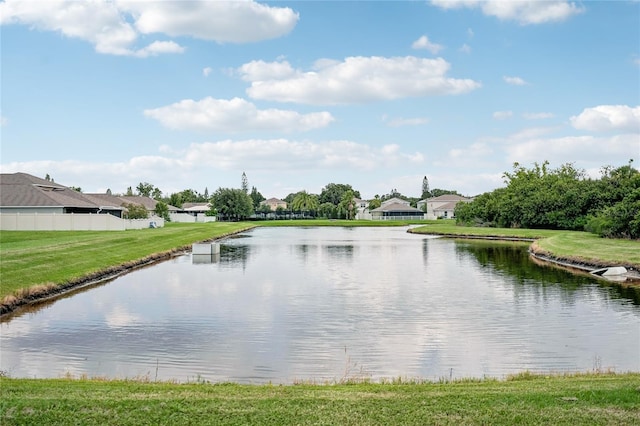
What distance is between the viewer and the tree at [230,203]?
13212 centimetres

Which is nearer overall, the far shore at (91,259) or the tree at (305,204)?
the far shore at (91,259)

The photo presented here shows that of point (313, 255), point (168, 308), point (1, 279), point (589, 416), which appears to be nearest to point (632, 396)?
point (589, 416)

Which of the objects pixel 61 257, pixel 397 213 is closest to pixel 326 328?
pixel 61 257

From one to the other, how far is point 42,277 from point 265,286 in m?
8.71

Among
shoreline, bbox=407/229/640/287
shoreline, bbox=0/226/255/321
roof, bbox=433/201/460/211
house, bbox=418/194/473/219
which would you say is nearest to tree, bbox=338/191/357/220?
house, bbox=418/194/473/219

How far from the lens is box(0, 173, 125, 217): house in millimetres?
55562

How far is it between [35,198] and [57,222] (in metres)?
4.70

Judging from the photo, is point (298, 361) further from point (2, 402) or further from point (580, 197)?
point (580, 197)

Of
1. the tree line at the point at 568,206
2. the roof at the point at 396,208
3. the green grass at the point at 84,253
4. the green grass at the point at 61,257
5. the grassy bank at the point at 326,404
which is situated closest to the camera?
the grassy bank at the point at 326,404

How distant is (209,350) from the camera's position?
14086 millimetres

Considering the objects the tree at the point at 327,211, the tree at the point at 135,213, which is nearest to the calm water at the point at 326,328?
the tree at the point at 135,213

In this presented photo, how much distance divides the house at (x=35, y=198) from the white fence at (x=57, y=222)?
2037 millimetres

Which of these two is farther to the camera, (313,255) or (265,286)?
(313,255)

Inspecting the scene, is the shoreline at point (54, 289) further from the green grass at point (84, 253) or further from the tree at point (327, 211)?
the tree at point (327, 211)
